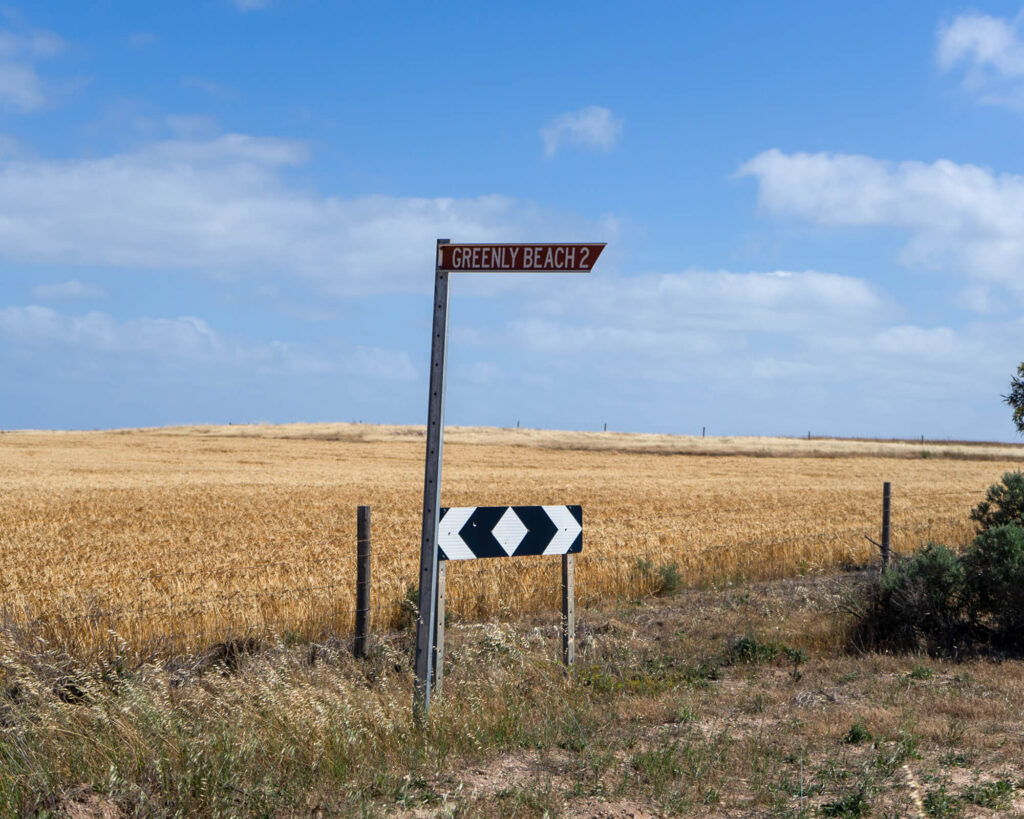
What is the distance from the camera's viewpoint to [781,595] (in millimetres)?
12641

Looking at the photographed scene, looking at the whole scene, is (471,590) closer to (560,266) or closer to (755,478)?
(560,266)

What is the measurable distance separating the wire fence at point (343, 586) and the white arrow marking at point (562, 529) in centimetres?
284

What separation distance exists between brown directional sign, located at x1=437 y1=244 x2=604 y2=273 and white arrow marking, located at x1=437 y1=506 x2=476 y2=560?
1.94m

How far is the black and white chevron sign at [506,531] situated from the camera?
7.07 m

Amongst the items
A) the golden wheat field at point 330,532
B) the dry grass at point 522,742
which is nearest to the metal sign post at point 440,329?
the dry grass at point 522,742

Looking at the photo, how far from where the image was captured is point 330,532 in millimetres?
19719

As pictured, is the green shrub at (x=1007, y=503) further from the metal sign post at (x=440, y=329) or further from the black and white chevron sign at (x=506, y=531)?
the metal sign post at (x=440, y=329)

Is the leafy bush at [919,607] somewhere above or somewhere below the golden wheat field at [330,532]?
above

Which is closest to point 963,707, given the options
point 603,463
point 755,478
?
point 755,478

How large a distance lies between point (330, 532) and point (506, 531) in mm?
12957

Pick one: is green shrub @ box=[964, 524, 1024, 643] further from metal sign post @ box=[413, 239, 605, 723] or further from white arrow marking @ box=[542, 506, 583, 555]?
metal sign post @ box=[413, 239, 605, 723]

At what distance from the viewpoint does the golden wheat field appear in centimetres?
1106

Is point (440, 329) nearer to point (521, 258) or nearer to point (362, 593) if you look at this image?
point (521, 258)

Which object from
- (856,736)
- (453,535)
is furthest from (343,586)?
(856,736)
